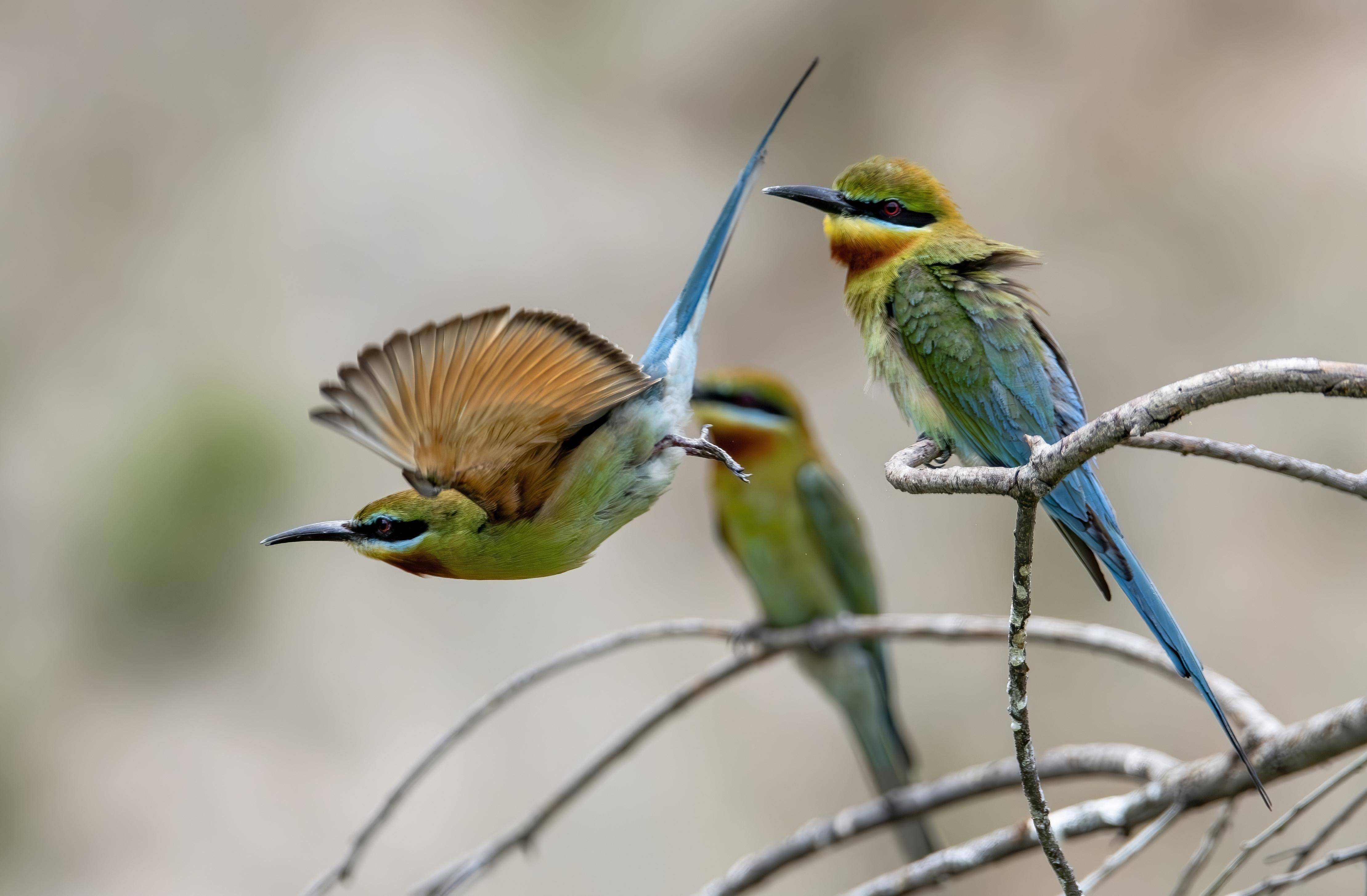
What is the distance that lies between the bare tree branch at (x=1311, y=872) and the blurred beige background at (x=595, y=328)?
197 centimetres

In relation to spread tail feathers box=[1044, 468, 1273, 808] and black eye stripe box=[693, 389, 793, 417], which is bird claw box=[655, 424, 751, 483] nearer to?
spread tail feathers box=[1044, 468, 1273, 808]

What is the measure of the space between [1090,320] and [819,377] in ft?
2.39

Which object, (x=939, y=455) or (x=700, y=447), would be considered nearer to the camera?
(x=700, y=447)

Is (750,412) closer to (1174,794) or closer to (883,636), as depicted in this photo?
(883,636)

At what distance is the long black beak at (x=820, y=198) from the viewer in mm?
716

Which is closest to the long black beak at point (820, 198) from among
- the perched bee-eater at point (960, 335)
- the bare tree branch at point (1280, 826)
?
Result: the perched bee-eater at point (960, 335)

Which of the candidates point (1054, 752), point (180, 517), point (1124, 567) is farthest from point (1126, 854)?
point (180, 517)

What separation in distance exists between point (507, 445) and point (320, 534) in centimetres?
10

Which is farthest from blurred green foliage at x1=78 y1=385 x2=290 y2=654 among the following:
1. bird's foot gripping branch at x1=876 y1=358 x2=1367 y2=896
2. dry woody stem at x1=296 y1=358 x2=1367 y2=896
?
bird's foot gripping branch at x1=876 y1=358 x2=1367 y2=896

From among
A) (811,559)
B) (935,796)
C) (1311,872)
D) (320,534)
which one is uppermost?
(811,559)

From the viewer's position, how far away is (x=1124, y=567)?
0.67 metres

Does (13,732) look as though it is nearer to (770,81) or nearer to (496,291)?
(496,291)

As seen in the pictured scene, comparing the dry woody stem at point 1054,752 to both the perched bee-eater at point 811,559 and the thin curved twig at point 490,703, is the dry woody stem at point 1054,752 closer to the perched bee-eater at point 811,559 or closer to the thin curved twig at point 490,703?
the thin curved twig at point 490,703

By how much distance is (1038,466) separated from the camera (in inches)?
20.3
